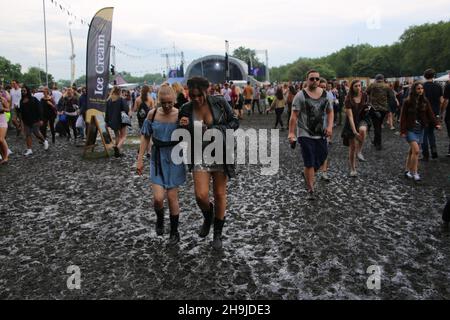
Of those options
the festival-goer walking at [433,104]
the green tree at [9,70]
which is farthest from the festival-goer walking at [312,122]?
the green tree at [9,70]

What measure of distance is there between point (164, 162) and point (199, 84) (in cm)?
86

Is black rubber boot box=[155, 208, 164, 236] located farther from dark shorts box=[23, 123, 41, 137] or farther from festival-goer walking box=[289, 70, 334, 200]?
dark shorts box=[23, 123, 41, 137]

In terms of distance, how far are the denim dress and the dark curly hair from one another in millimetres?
455

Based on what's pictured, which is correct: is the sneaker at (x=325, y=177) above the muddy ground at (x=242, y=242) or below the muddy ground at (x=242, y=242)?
above

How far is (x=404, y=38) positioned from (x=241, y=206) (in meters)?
89.7

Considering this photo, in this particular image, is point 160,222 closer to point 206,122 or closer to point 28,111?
point 206,122

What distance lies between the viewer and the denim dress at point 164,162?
4.32 metres

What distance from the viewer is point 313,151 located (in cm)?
604

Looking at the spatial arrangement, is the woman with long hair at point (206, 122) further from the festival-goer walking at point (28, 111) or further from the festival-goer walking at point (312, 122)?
the festival-goer walking at point (28, 111)

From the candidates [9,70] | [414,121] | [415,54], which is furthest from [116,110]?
[9,70]

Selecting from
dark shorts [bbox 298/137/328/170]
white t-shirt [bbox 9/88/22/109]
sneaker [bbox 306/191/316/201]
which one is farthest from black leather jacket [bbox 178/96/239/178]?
white t-shirt [bbox 9/88/22/109]

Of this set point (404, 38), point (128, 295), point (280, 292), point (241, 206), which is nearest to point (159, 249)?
point (128, 295)

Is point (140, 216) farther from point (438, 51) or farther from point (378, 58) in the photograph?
point (378, 58)

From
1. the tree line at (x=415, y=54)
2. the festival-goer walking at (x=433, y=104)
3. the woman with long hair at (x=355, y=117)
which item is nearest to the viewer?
the woman with long hair at (x=355, y=117)
